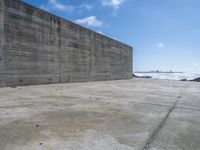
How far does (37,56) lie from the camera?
291 inches

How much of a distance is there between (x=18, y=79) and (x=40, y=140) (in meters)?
5.78

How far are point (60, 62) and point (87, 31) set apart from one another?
11.3ft

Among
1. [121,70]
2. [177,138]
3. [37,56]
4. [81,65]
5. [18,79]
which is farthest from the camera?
[121,70]

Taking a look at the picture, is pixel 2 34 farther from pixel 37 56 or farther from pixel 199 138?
pixel 199 138

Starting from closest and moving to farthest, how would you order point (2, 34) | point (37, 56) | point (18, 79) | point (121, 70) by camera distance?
point (2, 34) < point (18, 79) < point (37, 56) < point (121, 70)

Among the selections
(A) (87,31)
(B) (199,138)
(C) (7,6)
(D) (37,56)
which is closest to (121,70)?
(A) (87,31)

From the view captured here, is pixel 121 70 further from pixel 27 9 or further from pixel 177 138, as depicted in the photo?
pixel 177 138

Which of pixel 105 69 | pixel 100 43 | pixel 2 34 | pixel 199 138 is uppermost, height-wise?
pixel 100 43

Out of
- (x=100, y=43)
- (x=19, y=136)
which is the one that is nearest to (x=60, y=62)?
(x=100, y=43)

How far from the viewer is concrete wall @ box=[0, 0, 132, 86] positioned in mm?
6285

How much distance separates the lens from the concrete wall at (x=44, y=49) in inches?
247

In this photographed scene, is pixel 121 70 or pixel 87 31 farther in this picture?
pixel 121 70

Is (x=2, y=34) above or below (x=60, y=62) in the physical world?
above

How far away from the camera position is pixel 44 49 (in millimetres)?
7762
